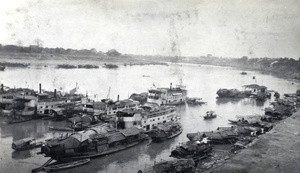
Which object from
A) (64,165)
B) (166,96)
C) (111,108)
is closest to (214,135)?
(111,108)

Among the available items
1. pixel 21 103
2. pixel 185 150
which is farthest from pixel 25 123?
pixel 185 150

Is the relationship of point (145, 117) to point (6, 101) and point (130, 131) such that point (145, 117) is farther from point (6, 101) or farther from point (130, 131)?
point (6, 101)

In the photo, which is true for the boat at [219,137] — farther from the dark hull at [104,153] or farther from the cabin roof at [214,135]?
the dark hull at [104,153]

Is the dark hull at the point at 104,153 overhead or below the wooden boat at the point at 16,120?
below

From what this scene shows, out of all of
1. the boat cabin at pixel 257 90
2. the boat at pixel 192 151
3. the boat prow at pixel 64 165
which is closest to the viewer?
the boat prow at pixel 64 165

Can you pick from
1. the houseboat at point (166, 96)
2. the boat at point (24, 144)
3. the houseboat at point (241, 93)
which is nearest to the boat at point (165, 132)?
the boat at point (24, 144)

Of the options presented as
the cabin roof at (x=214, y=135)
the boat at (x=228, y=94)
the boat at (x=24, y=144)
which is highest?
the boat at (x=228, y=94)
